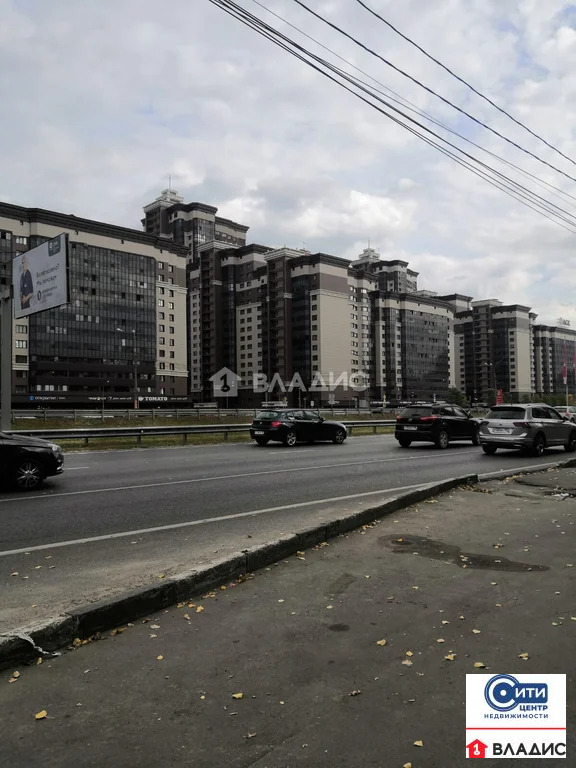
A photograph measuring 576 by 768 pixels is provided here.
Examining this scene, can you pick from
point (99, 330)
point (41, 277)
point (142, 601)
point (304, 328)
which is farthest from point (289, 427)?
point (304, 328)

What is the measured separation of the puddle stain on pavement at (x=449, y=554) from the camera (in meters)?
5.56

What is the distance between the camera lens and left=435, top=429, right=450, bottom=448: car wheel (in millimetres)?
19961

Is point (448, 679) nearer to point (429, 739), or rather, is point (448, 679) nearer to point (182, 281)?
point (429, 739)

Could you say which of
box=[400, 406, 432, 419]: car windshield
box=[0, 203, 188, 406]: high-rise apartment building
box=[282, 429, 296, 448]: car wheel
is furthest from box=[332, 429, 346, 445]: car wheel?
box=[0, 203, 188, 406]: high-rise apartment building

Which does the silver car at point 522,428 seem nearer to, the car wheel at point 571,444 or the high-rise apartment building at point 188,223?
the car wheel at point 571,444

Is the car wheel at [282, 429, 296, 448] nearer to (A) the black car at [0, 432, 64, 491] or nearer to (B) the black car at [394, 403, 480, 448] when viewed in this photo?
(B) the black car at [394, 403, 480, 448]

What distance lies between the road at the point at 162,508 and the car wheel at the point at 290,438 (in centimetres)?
409

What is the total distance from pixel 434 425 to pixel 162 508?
13.2 m

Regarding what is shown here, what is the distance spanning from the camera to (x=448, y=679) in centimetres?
327

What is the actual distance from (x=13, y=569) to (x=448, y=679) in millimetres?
4309

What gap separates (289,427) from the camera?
21.6 meters

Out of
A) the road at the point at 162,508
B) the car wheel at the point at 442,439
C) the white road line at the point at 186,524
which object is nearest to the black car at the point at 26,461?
the road at the point at 162,508

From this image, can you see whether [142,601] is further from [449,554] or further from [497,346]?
[497,346]

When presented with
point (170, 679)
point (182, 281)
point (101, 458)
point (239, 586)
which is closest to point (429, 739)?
point (170, 679)
